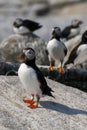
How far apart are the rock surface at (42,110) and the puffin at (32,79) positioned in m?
0.17

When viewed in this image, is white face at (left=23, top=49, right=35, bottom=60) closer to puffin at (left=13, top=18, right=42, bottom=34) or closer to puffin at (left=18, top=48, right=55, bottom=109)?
puffin at (left=18, top=48, right=55, bottom=109)

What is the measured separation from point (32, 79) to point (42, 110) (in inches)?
21.7

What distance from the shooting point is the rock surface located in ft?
30.2

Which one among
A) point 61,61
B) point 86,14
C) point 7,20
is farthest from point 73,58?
point 86,14

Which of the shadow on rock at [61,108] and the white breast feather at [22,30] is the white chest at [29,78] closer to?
the shadow on rock at [61,108]

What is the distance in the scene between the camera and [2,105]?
31.9 feet

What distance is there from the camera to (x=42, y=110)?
9906mm

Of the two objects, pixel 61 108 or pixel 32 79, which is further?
pixel 61 108

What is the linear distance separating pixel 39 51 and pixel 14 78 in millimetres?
5392

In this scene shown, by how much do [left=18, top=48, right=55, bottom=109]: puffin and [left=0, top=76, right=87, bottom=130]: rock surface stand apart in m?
0.17

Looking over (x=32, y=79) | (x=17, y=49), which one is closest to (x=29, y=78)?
(x=32, y=79)

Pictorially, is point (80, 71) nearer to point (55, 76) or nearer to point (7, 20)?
point (55, 76)

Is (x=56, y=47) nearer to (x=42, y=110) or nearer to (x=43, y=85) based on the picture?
(x=43, y=85)

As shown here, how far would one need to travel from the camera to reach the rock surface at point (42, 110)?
362 inches
